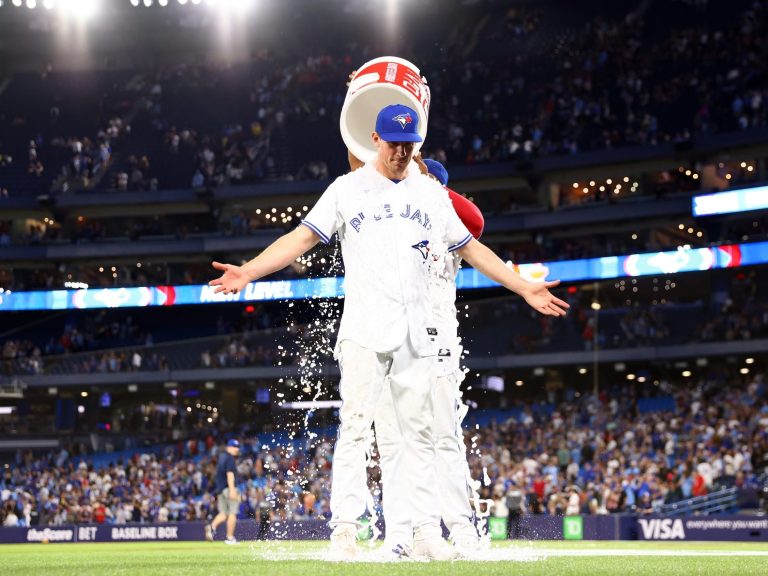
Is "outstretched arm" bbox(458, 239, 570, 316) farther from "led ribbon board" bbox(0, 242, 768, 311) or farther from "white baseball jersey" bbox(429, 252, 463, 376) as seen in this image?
"led ribbon board" bbox(0, 242, 768, 311)

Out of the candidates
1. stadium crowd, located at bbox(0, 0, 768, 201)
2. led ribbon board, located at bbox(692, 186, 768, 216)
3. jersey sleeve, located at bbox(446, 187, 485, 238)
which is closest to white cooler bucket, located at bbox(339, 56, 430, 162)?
jersey sleeve, located at bbox(446, 187, 485, 238)

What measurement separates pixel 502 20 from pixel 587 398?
995 inches

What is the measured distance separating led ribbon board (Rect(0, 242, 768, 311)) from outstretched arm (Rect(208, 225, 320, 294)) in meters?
23.6

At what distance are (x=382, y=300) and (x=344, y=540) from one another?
1301 mm

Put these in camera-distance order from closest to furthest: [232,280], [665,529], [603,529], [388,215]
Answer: [232,280], [388,215], [665,529], [603,529]

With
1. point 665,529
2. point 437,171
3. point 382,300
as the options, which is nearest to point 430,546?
point 382,300

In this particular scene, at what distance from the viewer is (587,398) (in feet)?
118

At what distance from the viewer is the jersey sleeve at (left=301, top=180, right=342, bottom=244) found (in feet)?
19.3

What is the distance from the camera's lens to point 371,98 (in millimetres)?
6758

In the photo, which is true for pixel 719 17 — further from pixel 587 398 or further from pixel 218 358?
pixel 218 358

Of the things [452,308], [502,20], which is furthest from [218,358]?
[452,308]

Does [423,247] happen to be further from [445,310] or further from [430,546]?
[430,546]

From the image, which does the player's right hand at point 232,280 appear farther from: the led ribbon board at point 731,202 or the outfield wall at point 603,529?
the led ribbon board at point 731,202

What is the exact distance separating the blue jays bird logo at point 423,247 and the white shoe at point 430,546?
5.02ft
